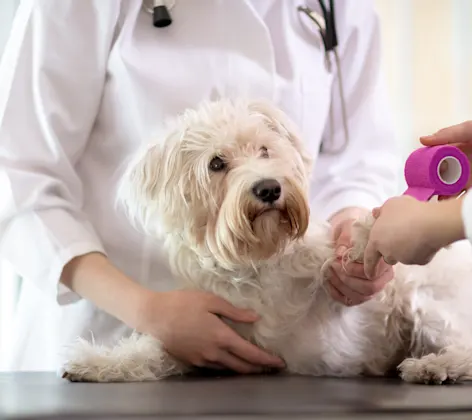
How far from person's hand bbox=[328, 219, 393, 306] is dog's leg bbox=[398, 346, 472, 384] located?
0.47 ft

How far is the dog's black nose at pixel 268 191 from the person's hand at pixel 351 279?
0.17m

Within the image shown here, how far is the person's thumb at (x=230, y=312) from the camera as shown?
129 cm

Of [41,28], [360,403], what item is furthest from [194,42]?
[360,403]

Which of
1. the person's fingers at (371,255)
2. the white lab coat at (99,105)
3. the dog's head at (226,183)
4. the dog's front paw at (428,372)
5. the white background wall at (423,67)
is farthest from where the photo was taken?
the white background wall at (423,67)

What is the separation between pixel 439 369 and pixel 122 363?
547 mm

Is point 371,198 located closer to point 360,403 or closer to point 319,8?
point 319,8

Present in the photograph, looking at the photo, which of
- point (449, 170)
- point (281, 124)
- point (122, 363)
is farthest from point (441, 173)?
point (122, 363)

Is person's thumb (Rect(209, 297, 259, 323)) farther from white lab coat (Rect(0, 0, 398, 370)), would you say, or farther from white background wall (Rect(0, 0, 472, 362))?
white background wall (Rect(0, 0, 472, 362))

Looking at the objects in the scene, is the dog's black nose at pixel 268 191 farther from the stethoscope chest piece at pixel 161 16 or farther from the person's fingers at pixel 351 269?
the stethoscope chest piece at pixel 161 16

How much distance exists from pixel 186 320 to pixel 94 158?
0.48 m

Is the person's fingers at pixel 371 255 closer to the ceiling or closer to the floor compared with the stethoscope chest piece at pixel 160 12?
closer to the floor

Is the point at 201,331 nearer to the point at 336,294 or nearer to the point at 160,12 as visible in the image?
the point at 336,294

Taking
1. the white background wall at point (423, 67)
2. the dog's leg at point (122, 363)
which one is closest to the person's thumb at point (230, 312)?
the dog's leg at point (122, 363)

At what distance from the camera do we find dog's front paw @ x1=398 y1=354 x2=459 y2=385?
3.69ft
